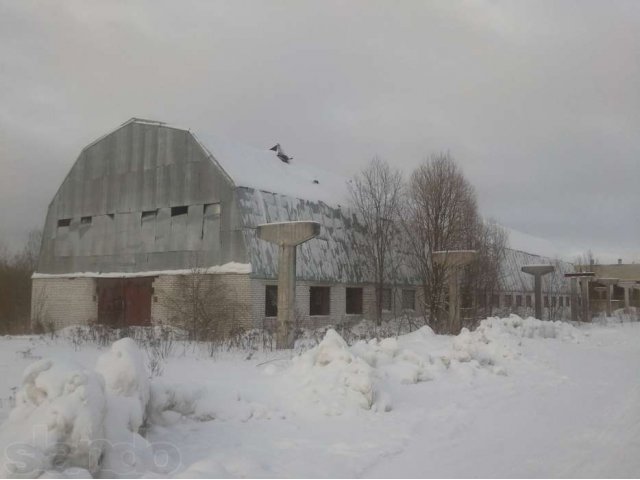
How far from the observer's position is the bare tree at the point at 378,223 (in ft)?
89.8

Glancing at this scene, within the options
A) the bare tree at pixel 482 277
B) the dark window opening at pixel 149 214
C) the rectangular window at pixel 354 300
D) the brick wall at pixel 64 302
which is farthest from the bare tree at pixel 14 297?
the bare tree at pixel 482 277

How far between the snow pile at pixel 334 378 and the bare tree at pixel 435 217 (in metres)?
15.4

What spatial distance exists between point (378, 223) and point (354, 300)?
3747 millimetres

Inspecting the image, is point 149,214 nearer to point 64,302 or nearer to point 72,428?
point 64,302

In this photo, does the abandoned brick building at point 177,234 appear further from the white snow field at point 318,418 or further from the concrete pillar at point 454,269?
the white snow field at point 318,418

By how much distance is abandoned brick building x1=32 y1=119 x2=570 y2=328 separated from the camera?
21812 mm

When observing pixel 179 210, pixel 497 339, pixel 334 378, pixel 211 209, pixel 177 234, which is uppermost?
pixel 179 210

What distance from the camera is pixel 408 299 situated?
98.6ft

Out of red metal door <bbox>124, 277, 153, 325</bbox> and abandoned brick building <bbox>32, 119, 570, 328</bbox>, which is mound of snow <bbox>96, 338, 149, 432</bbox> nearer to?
abandoned brick building <bbox>32, 119, 570, 328</bbox>

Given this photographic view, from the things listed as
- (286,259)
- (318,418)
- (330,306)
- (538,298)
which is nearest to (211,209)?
(330,306)

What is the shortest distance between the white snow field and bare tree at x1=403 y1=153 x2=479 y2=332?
492 inches

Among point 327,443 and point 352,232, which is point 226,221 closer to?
point 352,232

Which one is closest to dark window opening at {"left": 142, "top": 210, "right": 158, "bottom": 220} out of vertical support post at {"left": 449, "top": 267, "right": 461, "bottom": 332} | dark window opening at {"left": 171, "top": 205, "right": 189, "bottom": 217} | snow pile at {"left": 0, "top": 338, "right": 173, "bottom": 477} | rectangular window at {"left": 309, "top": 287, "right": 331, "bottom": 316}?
dark window opening at {"left": 171, "top": 205, "right": 189, "bottom": 217}

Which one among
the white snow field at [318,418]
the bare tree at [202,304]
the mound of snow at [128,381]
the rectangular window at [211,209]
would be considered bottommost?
the white snow field at [318,418]
